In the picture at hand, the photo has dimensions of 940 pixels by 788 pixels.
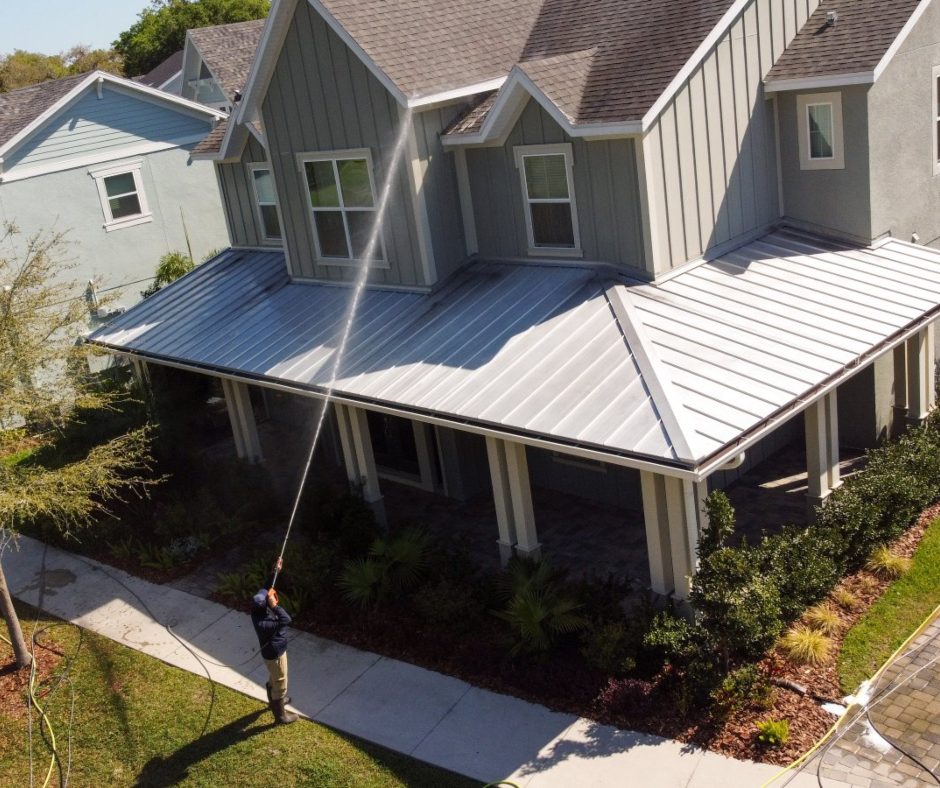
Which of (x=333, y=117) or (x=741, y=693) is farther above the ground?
(x=333, y=117)

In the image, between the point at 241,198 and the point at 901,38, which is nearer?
the point at 901,38

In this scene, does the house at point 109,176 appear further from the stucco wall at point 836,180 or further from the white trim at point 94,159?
the stucco wall at point 836,180

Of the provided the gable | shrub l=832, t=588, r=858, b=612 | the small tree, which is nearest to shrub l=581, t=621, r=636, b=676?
shrub l=832, t=588, r=858, b=612

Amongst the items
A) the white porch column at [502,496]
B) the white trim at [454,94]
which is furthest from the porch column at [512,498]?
the white trim at [454,94]

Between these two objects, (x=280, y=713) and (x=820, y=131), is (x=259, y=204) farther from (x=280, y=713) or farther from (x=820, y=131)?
(x=280, y=713)

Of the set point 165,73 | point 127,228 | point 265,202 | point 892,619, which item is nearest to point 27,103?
point 127,228

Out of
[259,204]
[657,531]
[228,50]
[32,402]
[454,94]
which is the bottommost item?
[657,531]
